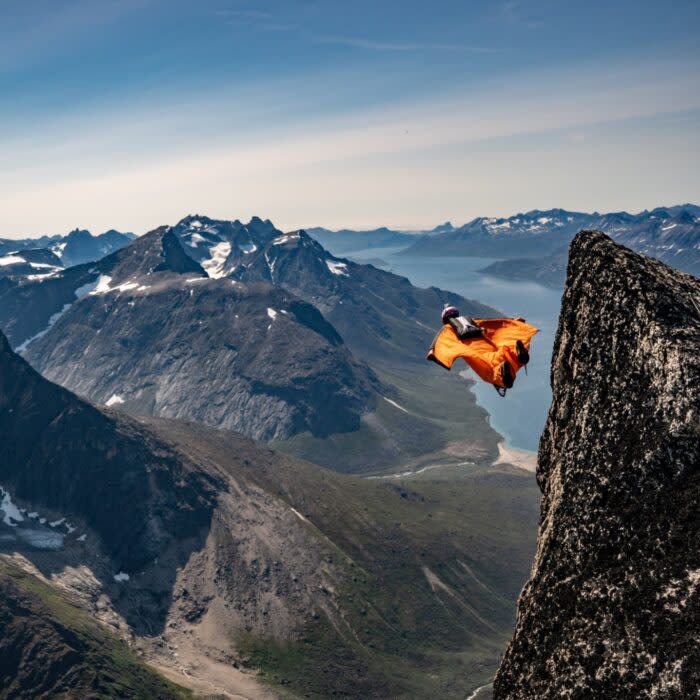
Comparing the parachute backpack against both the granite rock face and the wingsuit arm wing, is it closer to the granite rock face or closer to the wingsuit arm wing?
the wingsuit arm wing

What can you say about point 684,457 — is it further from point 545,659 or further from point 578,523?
point 545,659

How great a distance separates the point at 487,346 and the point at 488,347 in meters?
0.09

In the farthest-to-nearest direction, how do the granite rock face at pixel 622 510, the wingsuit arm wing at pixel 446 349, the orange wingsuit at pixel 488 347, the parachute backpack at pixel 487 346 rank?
A: the wingsuit arm wing at pixel 446 349 → the orange wingsuit at pixel 488 347 → the parachute backpack at pixel 487 346 → the granite rock face at pixel 622 510

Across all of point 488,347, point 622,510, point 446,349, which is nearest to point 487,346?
point 488,347

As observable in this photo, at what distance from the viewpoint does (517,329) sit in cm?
3005

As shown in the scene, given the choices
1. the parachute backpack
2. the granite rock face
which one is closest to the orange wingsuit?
the parachute backpack

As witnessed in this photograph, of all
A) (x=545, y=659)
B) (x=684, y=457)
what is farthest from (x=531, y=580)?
(x=684, y=457)

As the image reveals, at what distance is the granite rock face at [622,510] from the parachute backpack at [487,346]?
3359mm

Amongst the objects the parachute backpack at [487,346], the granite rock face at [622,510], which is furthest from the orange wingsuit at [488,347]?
the granite rock face at [622,510]

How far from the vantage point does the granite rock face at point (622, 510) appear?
1883cm

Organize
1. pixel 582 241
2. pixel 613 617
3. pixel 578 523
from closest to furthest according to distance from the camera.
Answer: pixel 613 617
pixel 578 523
pixel 582 241

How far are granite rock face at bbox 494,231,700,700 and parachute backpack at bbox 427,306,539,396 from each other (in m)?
Result: 3.36

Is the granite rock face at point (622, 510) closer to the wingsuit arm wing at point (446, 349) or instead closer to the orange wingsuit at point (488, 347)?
the orange wingsuit at point (488, 347)

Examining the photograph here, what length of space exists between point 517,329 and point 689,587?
13.7 meters
